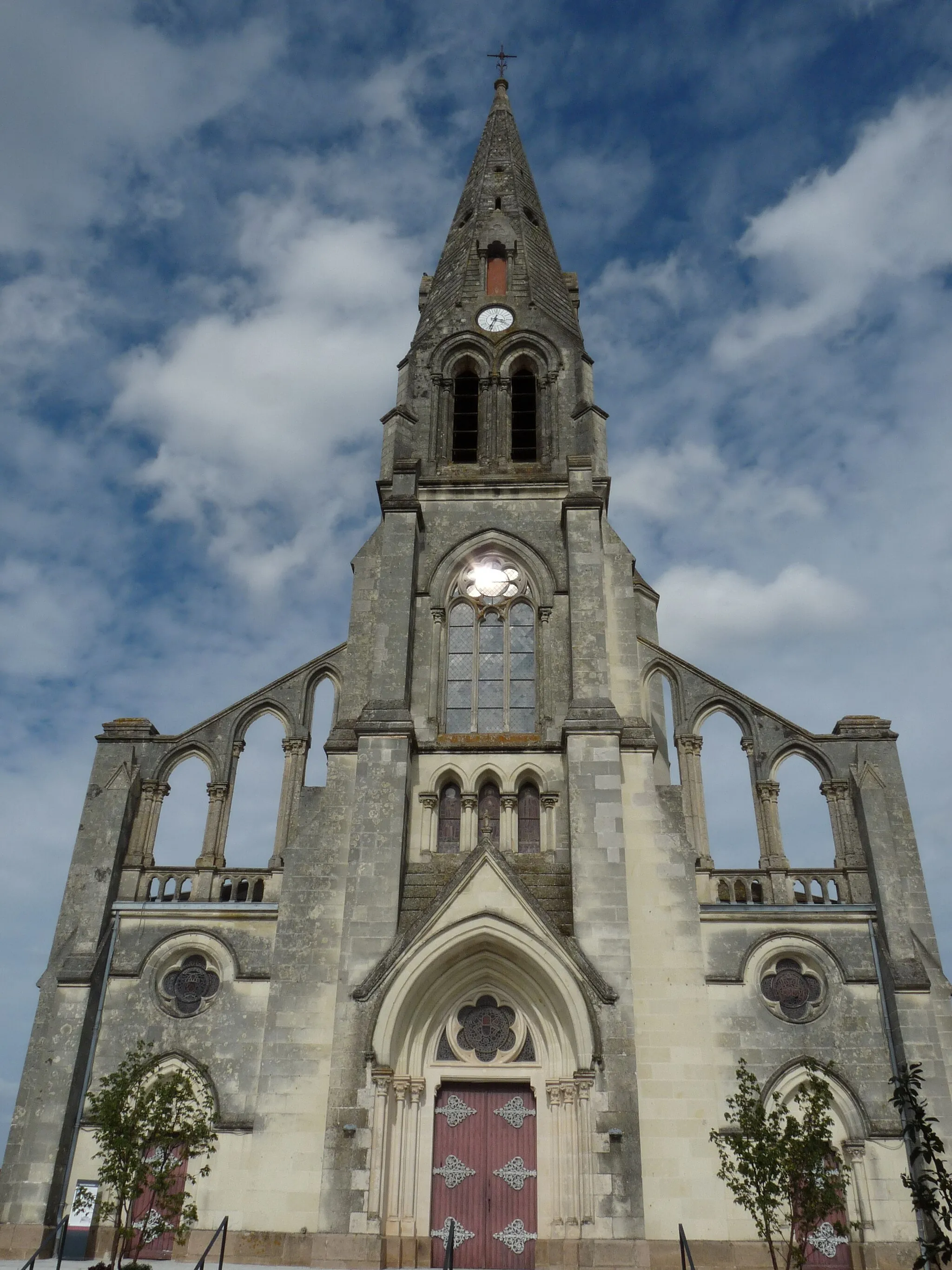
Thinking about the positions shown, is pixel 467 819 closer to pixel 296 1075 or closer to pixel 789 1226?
pixel 296 1075

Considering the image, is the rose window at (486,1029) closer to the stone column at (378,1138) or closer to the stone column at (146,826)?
the stone column at (378,1138)

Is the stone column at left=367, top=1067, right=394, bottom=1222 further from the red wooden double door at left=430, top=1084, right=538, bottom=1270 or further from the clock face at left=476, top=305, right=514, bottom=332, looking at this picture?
the clock face at left=476, top=305, right=514, bottom=332

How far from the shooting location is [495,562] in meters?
22.7

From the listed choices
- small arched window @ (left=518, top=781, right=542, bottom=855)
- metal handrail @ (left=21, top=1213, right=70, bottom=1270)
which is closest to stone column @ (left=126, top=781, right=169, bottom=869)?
metal handrail @ (left=21, top=1213, right=70, bottom=1270)

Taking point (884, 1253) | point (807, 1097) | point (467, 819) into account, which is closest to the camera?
point (807, 1097)

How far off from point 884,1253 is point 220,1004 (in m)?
11.6

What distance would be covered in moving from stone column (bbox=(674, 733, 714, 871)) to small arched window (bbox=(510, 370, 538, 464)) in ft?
25.2

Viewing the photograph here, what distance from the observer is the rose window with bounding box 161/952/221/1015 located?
1836cm

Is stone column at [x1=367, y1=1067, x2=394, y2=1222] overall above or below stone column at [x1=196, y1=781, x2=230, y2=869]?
below

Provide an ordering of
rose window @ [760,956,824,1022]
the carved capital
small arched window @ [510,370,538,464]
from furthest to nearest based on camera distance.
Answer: small arched window @ [510,370,538,464]
the carved capital
rose window @ [760,956,824,1022]

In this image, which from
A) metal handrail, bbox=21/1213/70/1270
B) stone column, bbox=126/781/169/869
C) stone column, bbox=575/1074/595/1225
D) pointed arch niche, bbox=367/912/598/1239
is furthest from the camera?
stone column, bbox=126/781/169/869

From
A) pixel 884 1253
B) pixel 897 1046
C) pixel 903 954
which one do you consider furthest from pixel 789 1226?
pixel 903 954

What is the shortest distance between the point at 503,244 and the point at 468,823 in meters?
16.9

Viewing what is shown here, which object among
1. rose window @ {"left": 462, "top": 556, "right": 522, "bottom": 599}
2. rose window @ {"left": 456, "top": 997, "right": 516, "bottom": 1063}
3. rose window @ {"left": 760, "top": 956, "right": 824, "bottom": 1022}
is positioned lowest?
rose window @ {"left": 456, "top": 997, "right": 516, "bottom": 1063}
